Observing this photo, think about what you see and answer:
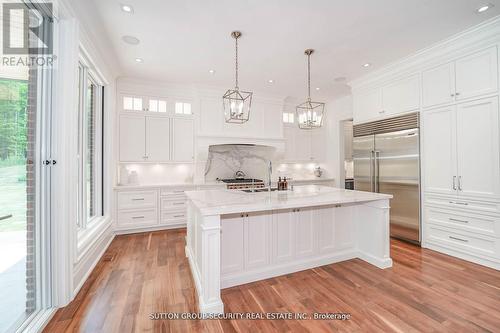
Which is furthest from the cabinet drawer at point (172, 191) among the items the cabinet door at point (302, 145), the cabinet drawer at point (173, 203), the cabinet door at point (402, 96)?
the cabinet door at point (402, 96)

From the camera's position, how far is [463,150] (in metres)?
2.98

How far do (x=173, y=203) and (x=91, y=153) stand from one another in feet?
5.45

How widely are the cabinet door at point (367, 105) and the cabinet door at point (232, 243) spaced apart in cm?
336

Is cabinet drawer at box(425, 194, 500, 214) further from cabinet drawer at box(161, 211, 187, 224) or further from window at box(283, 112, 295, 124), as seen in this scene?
cabinet drawer at box(161, 211, 187, 224)

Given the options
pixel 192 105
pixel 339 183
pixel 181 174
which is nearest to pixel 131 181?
pixel 181 174

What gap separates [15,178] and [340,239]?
332 centimetres

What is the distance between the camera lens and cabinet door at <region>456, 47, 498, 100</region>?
2.72 m

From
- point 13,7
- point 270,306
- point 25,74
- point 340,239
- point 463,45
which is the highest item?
point 463,45

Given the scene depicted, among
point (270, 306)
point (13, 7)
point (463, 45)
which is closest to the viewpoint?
point (13, 7)

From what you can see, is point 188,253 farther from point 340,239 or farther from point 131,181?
point 131,181

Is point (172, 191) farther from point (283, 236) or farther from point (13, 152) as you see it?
point (13, 152)

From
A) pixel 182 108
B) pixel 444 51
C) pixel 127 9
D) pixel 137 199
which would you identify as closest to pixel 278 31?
pixel 127 9

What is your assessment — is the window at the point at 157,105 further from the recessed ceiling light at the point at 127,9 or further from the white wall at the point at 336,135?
the white wall at the point at 336,135

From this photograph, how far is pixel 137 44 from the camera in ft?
10.3
